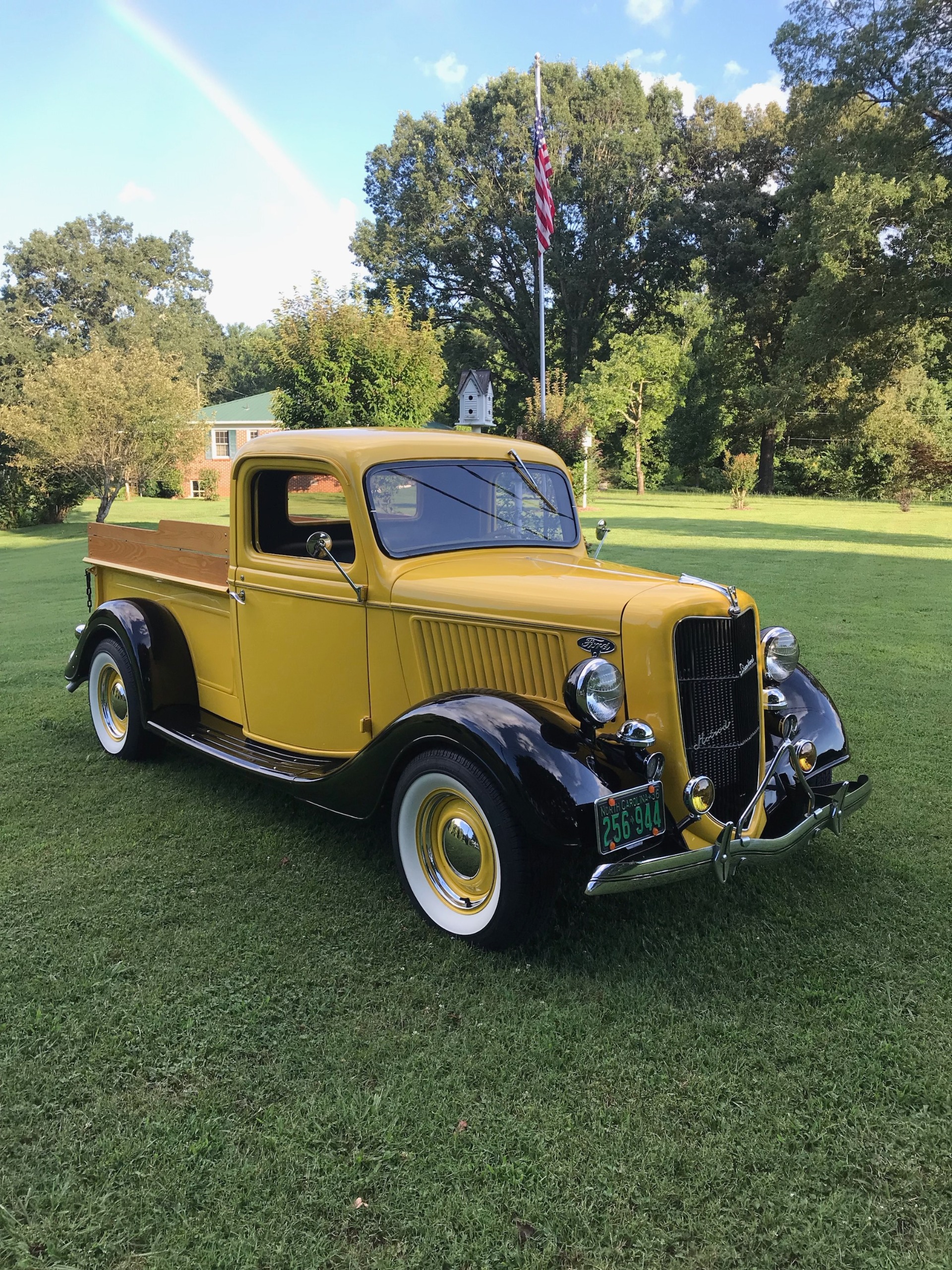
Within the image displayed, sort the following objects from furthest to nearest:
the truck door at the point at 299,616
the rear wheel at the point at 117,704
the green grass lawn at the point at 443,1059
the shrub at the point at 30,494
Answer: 1. the shrub at the point at 30,494
2. the rear wheel at the point at 117,704
3. the truck door at the point at 299,616
4. the green grass lawn at the point at 443,1059

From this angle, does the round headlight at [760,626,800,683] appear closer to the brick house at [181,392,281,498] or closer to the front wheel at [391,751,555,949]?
the front wheel at [391,751,555,949]

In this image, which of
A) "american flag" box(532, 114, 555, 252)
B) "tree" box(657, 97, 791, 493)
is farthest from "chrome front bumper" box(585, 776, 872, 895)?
"tree" box(657, 97, 791, 493)

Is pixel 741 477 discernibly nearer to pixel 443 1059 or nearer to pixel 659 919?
pixel 659 919

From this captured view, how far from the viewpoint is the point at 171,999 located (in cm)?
294

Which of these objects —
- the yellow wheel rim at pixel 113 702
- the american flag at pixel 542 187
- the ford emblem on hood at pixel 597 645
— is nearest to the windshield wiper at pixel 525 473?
the ford emblem on hood at pixel 597 645

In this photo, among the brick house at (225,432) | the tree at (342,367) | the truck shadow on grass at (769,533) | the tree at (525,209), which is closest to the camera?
the tree at (342,367)

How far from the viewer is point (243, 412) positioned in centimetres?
4444

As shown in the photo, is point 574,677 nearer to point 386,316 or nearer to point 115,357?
point 386,316

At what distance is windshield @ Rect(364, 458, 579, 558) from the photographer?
3.87 metres

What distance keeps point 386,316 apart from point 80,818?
15362mm

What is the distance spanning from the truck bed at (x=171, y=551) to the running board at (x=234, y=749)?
802 millimetres

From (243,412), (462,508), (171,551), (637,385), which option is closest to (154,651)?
(171,551)

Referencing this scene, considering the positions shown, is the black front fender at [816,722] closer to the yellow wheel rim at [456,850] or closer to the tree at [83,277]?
the yellow wheel rim at [456,850]

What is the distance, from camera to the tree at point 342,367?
52.5ft
